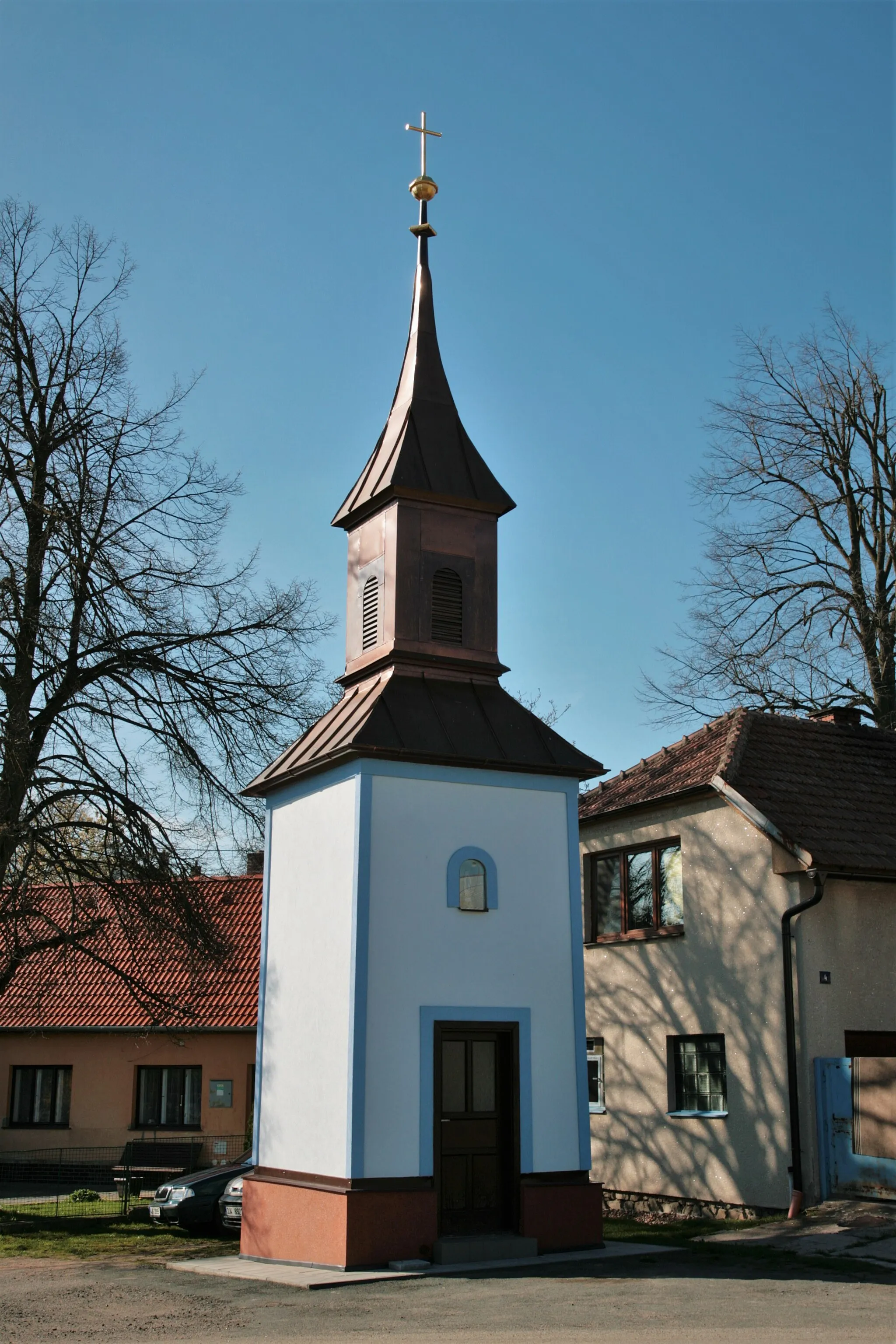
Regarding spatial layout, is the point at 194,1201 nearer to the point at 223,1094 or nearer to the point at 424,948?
the point at 424,948

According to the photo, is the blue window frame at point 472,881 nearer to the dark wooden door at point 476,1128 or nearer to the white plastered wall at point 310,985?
the white plastered wall at point 310,985

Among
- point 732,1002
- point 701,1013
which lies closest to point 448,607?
point 732,1002

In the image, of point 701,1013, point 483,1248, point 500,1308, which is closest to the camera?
point 500,1308

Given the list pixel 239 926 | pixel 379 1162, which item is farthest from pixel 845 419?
pixel 379 1162

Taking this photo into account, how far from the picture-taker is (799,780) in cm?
1870

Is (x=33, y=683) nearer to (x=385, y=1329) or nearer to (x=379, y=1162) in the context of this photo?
(x=379, y=1162)

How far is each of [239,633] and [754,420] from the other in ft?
43.5

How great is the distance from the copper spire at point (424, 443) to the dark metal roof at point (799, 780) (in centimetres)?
531

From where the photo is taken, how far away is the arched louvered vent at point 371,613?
16.2m

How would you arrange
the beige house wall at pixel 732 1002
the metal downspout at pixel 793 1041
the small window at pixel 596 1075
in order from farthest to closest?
the small window at pixel 596 1075 < the beige house wall at pixel 732 1002 < the metal downspout at pixel 793 1041

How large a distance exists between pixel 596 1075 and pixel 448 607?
8.81 metres

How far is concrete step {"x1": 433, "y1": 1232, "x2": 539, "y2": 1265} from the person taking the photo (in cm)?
1311

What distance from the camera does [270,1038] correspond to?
15617 mm

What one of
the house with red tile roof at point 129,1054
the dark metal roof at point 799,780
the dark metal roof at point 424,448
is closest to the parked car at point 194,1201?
the dark metal roof at point 799,780
